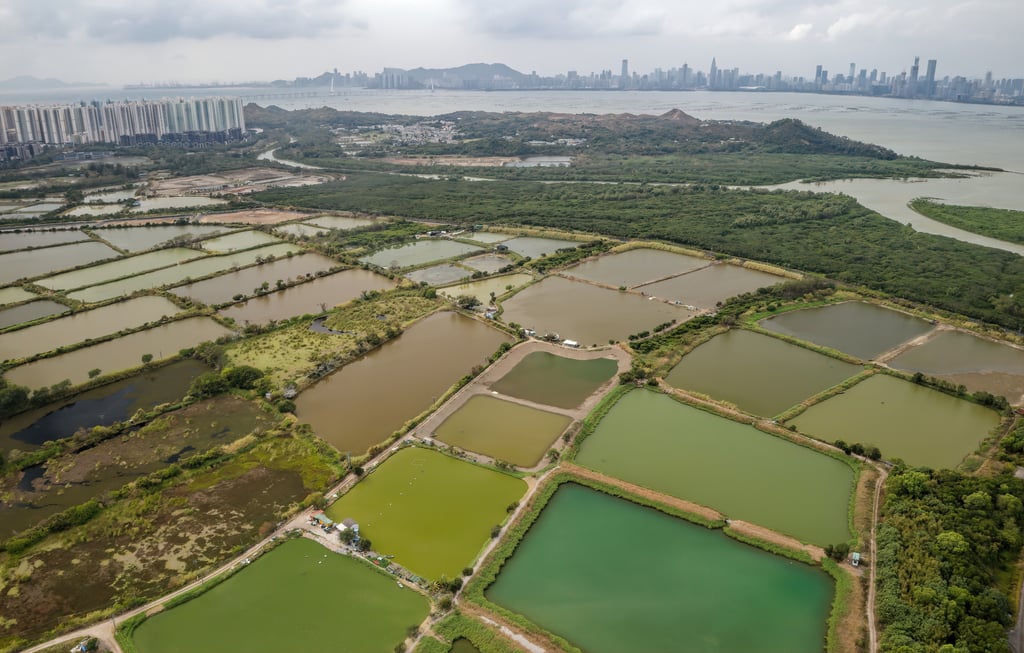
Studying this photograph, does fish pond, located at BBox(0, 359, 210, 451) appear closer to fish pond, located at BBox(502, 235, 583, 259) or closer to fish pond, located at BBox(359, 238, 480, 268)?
fish pond, located at BBox(359, 238, 480, 268)

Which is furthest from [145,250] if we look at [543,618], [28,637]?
[543,618]

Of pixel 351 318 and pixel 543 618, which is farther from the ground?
pixel 351 318

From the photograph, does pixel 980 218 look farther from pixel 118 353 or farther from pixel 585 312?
pixel 118 353

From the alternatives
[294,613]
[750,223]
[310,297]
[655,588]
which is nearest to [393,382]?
[294,613]

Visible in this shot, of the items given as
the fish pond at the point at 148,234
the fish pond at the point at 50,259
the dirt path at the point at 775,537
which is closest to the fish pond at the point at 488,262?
the fish pond at the point at 148,234

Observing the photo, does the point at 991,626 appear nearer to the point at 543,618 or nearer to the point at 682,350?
the point at 543,618
